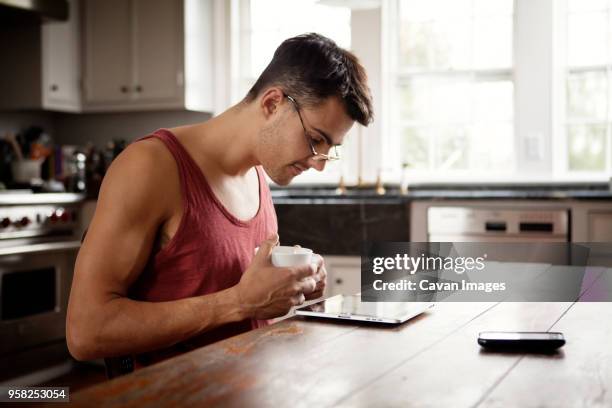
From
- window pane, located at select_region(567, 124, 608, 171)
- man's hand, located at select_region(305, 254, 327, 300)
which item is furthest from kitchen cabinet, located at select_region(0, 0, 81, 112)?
man's hand, located at select_region(305, 254, 327, 300)

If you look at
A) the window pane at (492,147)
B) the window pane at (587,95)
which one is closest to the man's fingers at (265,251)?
the window pane at (492,147)

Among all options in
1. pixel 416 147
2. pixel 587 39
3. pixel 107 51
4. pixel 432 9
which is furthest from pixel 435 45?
pixel 107 51

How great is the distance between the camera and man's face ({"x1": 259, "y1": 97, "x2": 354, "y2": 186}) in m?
1.55

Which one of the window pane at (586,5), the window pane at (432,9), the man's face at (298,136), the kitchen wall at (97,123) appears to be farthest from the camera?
the kitchen wall at (97,123)

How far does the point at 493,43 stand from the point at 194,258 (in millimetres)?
3458

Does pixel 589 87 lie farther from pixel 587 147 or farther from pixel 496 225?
pixel 496 225

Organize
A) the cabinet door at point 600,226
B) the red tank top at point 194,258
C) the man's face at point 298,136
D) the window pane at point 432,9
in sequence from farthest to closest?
the window pane at point 432,9 → the cabinet door at point 600,226 → the man's face at point 298,136 → the red tank top at point 194,258

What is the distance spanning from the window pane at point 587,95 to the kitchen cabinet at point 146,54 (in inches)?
90.8

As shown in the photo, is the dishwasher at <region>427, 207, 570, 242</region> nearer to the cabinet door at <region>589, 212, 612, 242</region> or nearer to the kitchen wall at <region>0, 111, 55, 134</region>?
the cabinet door at <region>589, 212, 612, 242</region>

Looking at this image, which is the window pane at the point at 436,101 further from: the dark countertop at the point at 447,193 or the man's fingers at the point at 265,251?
the man's fingers at the point at 265,251

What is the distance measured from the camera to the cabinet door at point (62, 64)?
4578mm

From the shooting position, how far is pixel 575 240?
11.0ft

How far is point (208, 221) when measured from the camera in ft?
4.86

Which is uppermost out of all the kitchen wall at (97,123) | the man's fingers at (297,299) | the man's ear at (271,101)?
the kitchen wall at (97,123)
